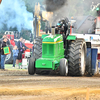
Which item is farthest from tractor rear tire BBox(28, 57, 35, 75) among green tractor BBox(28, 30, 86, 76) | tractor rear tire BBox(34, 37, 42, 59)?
tractor rear tire BBox(34, 37, 42, 59)

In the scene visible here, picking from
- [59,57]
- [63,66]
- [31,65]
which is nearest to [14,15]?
[59,57]

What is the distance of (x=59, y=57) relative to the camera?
508 inches

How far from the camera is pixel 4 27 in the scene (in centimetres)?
3156

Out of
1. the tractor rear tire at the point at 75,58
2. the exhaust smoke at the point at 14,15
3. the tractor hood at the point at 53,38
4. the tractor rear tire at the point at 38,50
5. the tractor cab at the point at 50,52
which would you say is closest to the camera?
the tractor cab at the point at 50,52

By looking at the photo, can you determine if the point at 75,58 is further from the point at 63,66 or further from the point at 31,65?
the point at 31,65

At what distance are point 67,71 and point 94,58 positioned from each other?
1.88 m

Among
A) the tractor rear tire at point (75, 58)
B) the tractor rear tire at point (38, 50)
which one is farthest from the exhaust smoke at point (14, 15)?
the tractor rear tire at point (75, 58)

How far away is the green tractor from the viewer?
1226cm

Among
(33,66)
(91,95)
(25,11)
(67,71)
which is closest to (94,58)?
(67,71)

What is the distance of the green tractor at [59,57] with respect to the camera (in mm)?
12256

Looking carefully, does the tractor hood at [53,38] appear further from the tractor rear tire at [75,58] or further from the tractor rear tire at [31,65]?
the tractor rear tire at [31,65]

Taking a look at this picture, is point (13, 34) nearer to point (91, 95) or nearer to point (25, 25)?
point (25, 25)

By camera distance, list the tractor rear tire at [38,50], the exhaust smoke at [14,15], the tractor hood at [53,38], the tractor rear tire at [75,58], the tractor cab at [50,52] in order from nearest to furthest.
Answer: the tractor cab at [50,52], the tractor hood at [53,38], the tractor rear tire at [75,58], the tractor rear tire at [38,50], the exhaust smoke at [14,15]

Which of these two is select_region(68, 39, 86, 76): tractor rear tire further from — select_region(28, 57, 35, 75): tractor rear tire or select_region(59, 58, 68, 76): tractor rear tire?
select_region(28, 57, 35, 75): tractor rear tire
